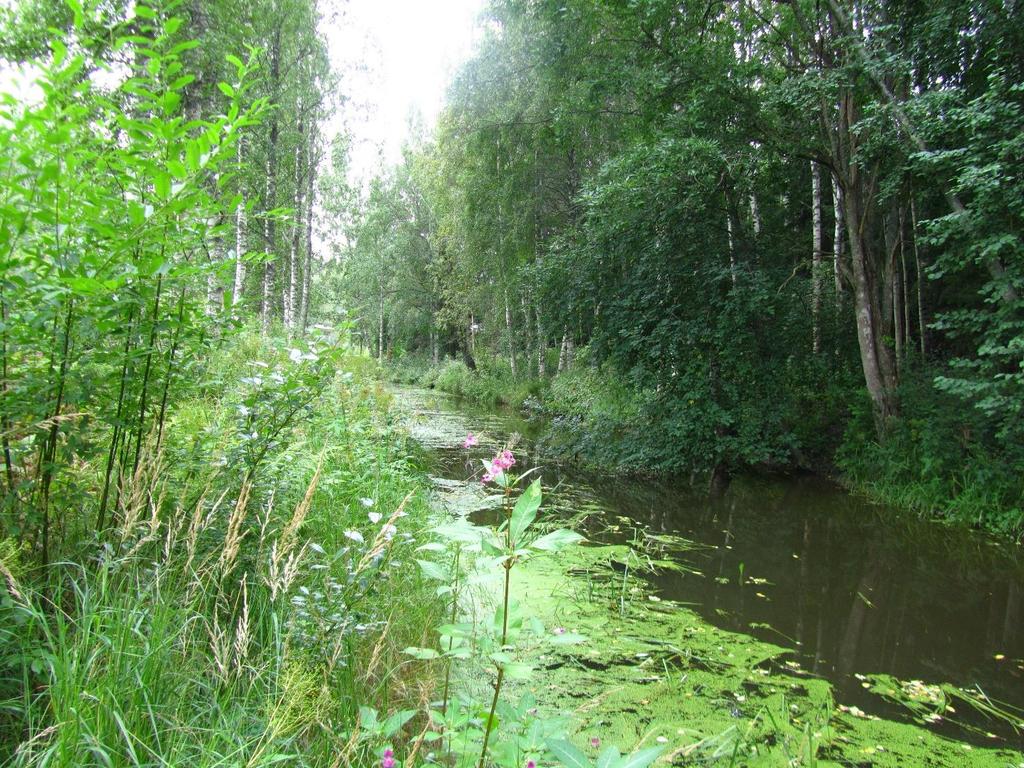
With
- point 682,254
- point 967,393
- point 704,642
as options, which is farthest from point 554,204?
point 704,642

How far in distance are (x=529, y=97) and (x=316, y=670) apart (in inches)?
559

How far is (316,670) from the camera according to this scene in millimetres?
1816

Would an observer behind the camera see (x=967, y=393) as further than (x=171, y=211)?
Yes

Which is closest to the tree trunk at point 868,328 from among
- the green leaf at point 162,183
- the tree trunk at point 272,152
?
the green leaf at point 162,183

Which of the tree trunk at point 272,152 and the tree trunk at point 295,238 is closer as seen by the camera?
the tree trunk at point 272,152

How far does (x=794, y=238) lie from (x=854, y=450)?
18.7ft

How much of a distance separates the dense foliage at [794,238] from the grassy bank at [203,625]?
414 cm

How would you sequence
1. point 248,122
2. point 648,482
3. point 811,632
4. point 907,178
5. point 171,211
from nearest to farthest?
point 171,211
point 248,122
point 811,632
point 907,178
point 648,482

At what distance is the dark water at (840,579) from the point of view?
140 inches

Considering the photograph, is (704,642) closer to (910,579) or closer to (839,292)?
(910,579)

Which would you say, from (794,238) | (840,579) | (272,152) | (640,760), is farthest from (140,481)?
(272,152)

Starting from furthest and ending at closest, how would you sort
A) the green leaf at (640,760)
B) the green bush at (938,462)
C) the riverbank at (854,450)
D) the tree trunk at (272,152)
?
1. the tree trunk at (272,152)
2. the riverbank at (854,450)
3. the green bush at (938,462)
4. the green leaf at (640,760)

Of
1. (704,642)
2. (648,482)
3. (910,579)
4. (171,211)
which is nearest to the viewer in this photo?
(171,211)

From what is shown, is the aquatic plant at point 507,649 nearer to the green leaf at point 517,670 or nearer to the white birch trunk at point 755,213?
the green leaf at point 517,670
